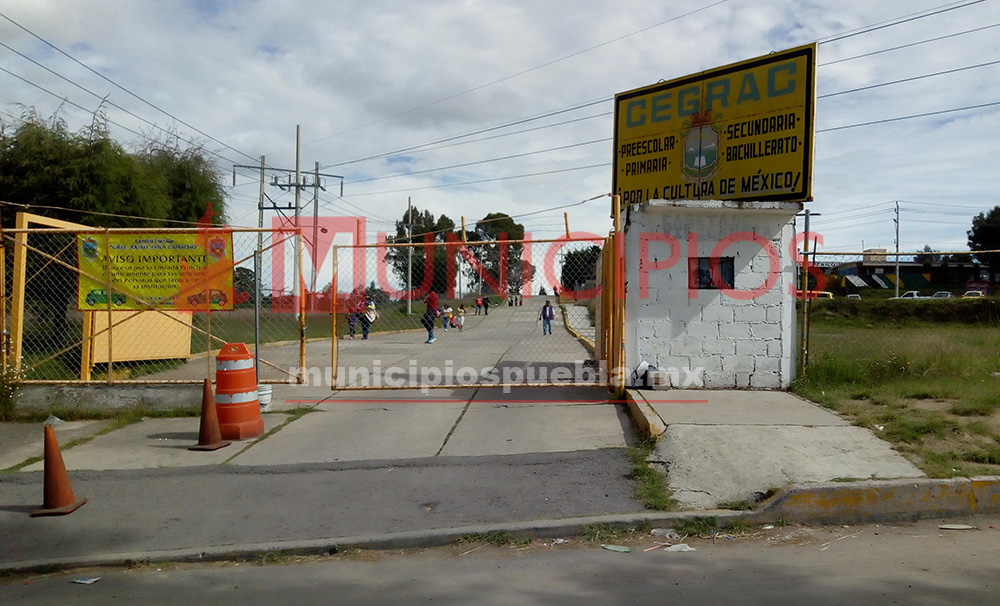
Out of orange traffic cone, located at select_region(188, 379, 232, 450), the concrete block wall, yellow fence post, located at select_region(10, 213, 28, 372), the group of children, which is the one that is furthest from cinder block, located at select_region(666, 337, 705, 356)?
the group of children

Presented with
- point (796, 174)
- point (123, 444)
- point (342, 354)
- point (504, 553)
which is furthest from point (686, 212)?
point (342, 354)

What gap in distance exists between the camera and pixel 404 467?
653 cm

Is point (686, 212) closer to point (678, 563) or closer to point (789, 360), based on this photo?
point (789, 360)

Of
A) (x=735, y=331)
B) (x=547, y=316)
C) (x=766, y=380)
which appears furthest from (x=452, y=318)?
(x=766, y=380)

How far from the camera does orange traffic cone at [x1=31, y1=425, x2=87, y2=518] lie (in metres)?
5.60

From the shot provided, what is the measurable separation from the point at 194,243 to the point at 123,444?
2.81 metres

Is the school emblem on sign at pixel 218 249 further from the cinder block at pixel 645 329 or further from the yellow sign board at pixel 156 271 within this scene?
the cinder block at pixel 645 329

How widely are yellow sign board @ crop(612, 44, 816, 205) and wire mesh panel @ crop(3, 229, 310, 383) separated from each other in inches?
214

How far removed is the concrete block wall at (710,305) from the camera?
352 inches

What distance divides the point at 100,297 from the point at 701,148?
8.76 meters

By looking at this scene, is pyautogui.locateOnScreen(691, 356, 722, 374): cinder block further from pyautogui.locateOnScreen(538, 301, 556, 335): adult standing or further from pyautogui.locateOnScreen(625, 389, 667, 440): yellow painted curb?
pyautogui.locateOnScreen(538, 301, 556, 335): adult standing

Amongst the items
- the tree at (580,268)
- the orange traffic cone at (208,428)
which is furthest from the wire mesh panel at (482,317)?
the orange traffic cone at (208,428)

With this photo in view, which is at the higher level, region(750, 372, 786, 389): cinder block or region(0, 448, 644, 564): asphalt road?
region(750, 372, 786, 389): cinder block

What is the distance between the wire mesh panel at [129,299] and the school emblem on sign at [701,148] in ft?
19.0
